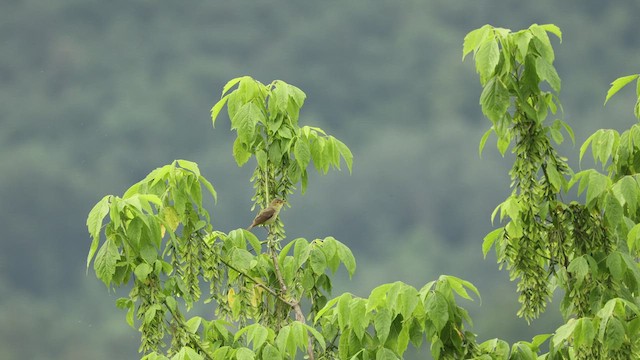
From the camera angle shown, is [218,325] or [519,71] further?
[218,325]

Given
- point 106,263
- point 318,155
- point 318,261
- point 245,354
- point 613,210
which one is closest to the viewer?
point 106,263

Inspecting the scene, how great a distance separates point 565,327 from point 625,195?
0.38 meters

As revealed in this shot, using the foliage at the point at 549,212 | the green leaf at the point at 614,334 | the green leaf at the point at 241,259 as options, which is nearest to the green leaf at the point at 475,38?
the foliage at the point at 549,212

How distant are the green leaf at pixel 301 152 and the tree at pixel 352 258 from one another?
37 millimetres

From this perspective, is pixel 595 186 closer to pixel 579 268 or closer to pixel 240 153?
pixel 579 268

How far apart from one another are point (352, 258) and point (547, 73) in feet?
2.34

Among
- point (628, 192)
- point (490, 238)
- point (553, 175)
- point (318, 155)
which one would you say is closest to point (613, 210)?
point (628, 192)

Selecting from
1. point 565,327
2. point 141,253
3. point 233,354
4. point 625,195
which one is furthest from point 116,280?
point 625,195

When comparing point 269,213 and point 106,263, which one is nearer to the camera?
point 106,263

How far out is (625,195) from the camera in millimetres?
2432

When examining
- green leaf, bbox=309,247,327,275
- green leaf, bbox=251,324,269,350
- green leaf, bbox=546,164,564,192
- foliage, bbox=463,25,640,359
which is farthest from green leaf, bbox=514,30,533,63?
green leaf, bbox=251,324,269,350

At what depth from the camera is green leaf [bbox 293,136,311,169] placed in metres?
2.68

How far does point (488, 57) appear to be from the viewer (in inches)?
92.5

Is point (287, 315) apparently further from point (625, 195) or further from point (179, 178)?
point (625, 195)
